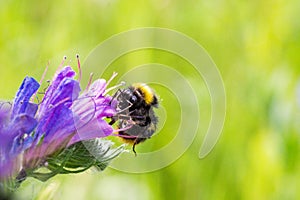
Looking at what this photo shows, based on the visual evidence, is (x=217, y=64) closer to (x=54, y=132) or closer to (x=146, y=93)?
(x=146, y=93)

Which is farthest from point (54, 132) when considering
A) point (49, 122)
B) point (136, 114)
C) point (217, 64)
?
point (217, 64)

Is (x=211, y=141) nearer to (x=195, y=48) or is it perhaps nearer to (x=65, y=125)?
(x=195, y=48)

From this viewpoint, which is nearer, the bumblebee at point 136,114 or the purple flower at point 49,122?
the purple flower at point 49,122

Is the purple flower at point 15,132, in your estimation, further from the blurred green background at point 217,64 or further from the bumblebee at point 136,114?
the blurred green background at point 217,64

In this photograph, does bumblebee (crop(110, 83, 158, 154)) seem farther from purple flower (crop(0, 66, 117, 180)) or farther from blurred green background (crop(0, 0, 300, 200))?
blurred green background (crop(0, 0, 300, 200))

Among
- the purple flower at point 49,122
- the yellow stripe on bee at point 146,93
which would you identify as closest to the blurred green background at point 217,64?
the yellow stripe on bee at point 146,93

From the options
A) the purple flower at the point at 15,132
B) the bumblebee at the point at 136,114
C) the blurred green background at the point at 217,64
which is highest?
the blurred green background at the point at 217,64

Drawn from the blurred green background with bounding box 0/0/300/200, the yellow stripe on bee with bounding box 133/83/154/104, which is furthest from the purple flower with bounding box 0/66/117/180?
the blurred green background with bounding box 0/0/300/200
